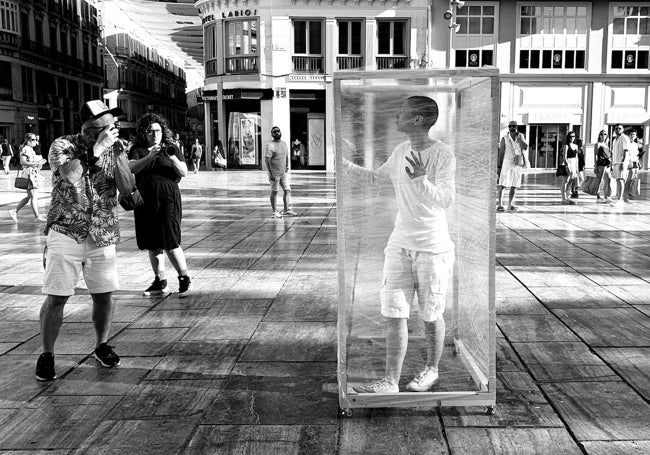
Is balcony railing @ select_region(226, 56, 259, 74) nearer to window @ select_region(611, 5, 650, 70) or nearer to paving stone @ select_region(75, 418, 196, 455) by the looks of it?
window @ select_region(611, 5, 650, 70)

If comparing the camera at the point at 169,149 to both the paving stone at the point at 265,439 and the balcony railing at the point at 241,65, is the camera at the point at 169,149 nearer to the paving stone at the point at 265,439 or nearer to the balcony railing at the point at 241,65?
the paving stone at the point at 265,439

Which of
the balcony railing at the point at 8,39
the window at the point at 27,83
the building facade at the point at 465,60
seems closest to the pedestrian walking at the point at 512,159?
the building facade at the point at 465,60

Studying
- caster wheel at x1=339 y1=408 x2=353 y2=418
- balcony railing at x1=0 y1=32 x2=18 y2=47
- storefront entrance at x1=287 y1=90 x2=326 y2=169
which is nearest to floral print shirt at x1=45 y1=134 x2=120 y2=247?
caster wheel at x1=339 y1=408 x2=353 y2=418

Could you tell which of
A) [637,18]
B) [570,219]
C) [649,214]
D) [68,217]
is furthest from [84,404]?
[637,18]

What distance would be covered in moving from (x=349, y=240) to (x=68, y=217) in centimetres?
174

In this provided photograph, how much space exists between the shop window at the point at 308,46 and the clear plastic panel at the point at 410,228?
2887 centimetres

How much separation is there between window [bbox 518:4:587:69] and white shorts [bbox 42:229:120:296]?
31081 mm

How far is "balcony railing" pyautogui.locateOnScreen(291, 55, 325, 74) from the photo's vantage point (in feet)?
105

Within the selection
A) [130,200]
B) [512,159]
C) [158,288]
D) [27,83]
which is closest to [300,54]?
[512,159]

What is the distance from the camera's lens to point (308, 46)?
105ft

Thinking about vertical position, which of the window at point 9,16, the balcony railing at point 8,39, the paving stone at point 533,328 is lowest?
the paving stone at point 533,328

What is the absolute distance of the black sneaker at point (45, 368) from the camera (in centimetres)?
432

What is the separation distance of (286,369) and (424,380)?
3.43 ft

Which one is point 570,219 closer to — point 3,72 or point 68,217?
point 68,217
